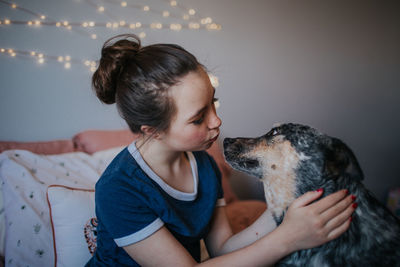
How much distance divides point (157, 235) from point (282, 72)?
7.28ft

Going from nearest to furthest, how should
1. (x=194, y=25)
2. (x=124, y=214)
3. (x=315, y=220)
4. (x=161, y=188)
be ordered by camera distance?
(x=315, y=220), (x=124, y=214), (x=161, y=188), (x=194, y=25)

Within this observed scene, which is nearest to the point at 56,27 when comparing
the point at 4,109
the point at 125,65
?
the point at 4,109

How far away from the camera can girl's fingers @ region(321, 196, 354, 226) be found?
82 centimetres

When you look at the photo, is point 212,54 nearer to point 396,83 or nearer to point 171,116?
point 171,116

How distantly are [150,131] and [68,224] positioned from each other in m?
0.62

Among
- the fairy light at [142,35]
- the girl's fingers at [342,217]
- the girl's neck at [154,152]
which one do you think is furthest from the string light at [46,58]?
the girl's fingers at [342,217]

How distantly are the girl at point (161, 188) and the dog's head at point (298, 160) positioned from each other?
0.27 feet

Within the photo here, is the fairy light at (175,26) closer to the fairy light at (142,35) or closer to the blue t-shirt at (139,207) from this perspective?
the fairy light at (142,35)

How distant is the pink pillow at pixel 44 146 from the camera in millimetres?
1701

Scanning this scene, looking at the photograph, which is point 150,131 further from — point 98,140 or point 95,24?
point 95,24

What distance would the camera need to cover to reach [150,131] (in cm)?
101

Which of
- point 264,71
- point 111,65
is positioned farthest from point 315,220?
point 264,71

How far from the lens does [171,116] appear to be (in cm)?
94

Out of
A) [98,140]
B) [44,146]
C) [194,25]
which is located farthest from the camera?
[194,25]
